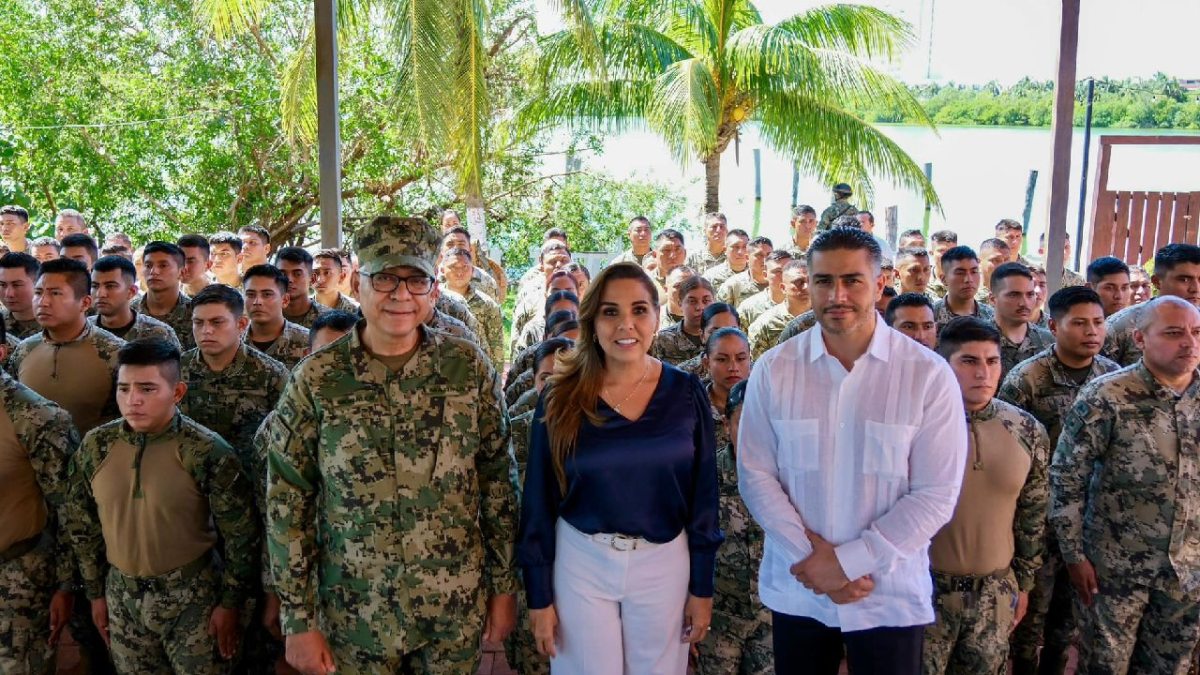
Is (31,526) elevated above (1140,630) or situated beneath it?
elevated above

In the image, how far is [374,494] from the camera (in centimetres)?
262

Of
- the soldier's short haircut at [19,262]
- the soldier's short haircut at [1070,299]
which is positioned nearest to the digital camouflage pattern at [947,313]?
the soldier's short haircut at [1070,299]

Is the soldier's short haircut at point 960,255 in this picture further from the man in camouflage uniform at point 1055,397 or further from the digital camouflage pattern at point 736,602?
the digital camouflage pattern at point 736,602

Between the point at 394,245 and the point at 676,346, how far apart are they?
3328 millimetres

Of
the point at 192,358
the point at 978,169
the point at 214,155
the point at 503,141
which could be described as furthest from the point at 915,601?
the point at 978,169

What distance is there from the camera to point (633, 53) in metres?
11.1

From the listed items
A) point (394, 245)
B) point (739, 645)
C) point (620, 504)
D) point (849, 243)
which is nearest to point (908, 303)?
point (739, 645)

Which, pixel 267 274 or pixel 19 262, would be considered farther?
pixel 19 262

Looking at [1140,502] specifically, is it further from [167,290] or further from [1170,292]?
[167,290]

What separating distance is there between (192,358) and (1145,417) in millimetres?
3965

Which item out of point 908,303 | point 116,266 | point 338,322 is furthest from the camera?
point 116,266

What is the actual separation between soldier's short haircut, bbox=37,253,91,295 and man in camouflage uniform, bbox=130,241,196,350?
2.62ft

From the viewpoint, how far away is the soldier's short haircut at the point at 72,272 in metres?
4.33

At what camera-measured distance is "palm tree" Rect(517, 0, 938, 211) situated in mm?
10734
